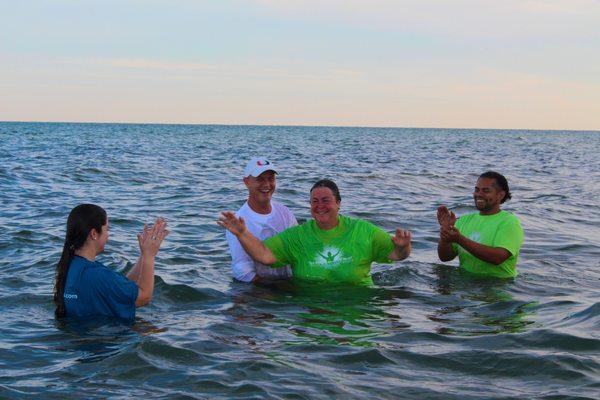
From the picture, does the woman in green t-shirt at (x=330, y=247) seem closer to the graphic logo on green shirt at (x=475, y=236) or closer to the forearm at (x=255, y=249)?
the forearm at (x=255, y=249)

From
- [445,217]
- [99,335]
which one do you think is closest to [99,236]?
[99,335]

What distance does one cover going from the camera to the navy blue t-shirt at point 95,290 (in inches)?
277

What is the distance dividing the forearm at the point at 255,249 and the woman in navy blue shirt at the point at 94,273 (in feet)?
3.97

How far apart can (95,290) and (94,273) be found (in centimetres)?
19

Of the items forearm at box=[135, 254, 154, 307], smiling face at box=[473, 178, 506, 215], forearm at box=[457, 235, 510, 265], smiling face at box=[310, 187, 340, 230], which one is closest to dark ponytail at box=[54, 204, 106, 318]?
forearm at box=[135, 254, 154, 307]

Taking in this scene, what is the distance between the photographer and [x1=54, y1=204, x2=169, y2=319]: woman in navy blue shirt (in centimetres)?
704

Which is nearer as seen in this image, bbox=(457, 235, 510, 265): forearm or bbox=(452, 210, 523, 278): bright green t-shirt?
bbox=(457, 235, 510, 265): forearm

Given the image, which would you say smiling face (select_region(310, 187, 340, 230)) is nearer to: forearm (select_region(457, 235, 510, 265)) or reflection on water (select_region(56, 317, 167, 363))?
forearm (select_region(457, 235, 510, 265))

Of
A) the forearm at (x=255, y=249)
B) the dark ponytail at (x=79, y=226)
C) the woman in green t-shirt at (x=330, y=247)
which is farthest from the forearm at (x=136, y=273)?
the woman in green t-shirt at (x=330, y=247)

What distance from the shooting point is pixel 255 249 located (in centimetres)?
838

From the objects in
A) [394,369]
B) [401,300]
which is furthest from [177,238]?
[394,369]

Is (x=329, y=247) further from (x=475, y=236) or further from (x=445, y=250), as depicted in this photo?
(x=475, y=236)

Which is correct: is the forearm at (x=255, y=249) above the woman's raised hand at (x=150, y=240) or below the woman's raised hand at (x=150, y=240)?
below

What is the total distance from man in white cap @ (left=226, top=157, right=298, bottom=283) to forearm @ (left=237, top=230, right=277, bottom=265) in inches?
25.4
